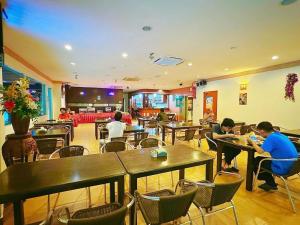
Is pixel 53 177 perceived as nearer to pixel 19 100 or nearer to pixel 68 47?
pixel 19 100

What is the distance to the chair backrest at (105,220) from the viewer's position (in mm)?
982

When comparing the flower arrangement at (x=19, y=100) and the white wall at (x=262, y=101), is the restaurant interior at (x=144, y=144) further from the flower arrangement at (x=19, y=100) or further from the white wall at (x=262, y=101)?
the white wall at (x=262, y=101)

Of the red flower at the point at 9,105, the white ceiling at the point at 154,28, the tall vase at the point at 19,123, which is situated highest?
the white ceiling at the point at 154,28

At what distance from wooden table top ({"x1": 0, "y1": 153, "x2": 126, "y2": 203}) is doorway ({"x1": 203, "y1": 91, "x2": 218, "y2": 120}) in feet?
24.6

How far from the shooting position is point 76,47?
4098 millimetres

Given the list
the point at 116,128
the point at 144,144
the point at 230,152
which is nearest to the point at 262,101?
the point at 230,152

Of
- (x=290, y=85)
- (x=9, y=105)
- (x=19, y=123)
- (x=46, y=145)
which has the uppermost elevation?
(x=290, y=85)

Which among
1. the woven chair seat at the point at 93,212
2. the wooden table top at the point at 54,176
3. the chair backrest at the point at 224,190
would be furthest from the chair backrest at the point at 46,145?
the chair backrest at the point at 224,190

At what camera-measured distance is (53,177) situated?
1553 millimetres

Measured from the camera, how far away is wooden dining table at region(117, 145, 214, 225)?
67.7 inches

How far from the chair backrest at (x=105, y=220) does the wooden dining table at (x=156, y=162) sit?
56cm

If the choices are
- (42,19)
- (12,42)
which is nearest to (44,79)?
(12,42)

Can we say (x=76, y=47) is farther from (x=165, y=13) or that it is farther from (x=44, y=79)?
(x=44, y=79)

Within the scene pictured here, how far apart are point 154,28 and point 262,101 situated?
5489 millimetres
